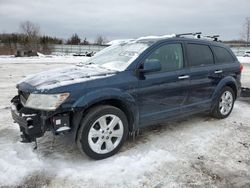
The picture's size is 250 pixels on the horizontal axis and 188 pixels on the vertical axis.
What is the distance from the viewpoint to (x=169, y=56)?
14.7 ft

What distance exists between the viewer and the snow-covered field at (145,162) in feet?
10.5

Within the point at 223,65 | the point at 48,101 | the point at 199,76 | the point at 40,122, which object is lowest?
the point at 40,122

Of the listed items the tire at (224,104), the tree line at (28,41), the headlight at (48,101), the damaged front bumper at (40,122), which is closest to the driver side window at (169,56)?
the tire at (224,104)

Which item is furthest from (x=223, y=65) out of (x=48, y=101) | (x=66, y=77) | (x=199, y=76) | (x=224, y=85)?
(x=48, y=101)

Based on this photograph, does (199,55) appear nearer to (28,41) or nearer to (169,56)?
(169,56)

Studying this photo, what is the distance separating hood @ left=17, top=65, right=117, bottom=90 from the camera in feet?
11.4

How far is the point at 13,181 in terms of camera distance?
315 cm

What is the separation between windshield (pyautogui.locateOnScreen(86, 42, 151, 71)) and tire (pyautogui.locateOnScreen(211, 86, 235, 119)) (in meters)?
2.12

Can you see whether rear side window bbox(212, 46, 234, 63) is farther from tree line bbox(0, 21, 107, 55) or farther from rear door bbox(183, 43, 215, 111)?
tree line bbox(0, 21, 107, 55)

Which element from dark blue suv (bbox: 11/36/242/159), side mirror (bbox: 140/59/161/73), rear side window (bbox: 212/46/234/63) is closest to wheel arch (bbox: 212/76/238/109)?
dark blue suv (bbox: 11/36/242/159)

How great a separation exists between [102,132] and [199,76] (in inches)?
84.4

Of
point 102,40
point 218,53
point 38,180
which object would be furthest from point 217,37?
point 102,40

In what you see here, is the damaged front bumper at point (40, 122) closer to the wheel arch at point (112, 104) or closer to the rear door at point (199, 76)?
the wheel arch at point (112, 104)

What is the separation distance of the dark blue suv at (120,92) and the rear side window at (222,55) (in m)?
0.03
